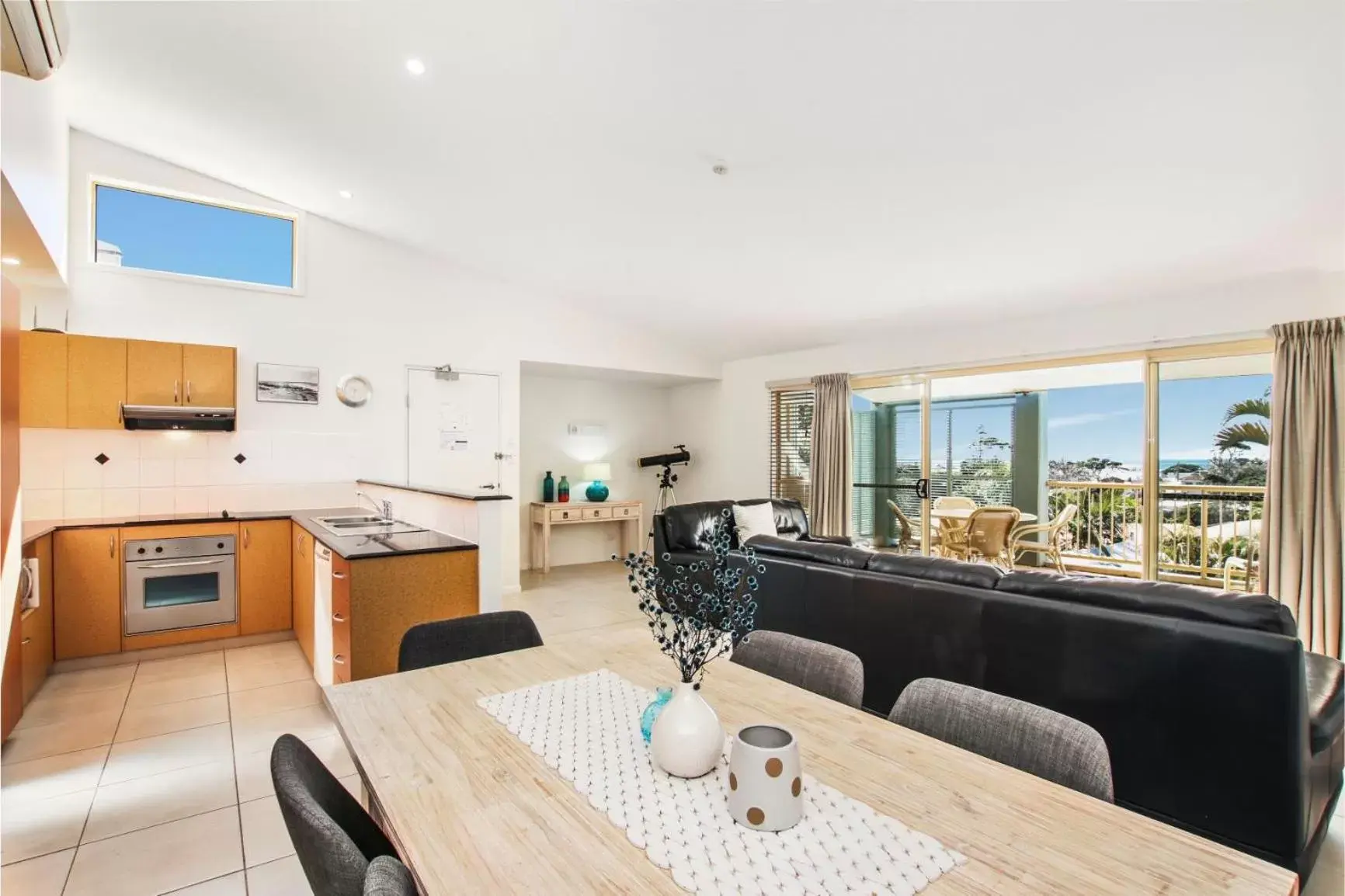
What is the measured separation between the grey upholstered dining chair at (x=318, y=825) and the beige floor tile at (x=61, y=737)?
2684mm

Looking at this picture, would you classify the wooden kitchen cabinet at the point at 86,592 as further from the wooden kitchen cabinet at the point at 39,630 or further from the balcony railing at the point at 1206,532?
the balcony railing at the point at 1206,532

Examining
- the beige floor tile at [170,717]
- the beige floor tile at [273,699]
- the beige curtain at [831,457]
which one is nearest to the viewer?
the beige floor tile at [170,717]

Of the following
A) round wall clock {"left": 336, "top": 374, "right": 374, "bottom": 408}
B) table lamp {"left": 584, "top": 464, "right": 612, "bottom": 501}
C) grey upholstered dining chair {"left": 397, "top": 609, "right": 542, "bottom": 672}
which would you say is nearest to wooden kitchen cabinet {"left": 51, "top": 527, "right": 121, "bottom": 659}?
round wall clock {"left": 336, "top": 374, "right": 374, "bottom": 408}

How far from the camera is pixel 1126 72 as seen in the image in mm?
2406

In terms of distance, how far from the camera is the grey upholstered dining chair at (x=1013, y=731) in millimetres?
1146

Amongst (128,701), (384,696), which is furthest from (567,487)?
(384,696)

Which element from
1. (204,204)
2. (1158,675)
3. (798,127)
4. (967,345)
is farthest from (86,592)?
(967,345)

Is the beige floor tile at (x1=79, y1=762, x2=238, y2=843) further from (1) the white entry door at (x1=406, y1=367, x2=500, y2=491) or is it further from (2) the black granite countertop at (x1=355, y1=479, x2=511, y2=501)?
(1) the white entry door at (x1=406, y1=367, x2=500, y2=491)

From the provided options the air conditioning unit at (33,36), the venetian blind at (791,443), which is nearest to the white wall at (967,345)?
the venetian blind at (791,443)

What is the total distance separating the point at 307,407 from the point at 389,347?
2.76 ft

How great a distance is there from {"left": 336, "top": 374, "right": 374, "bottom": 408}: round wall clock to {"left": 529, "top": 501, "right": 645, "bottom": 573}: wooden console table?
7.14ft

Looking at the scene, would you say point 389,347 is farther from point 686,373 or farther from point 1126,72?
point 1126,72

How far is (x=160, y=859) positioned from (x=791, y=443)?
5972 mm

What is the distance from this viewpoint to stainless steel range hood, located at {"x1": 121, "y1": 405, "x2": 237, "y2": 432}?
4203 mm
